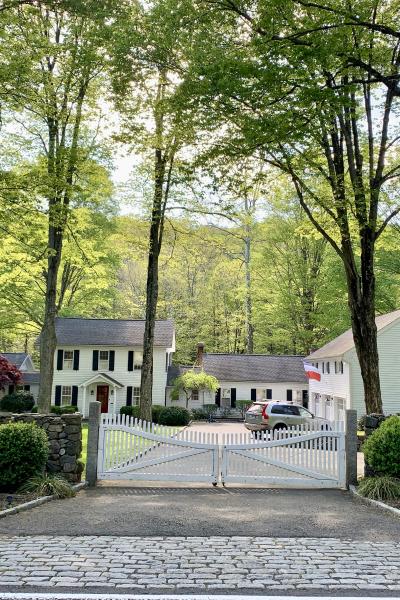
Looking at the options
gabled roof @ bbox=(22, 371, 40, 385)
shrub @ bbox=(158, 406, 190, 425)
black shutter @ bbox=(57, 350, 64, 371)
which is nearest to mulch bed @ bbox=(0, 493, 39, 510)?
shrub @ bbox=(158, 406, 190, 425)

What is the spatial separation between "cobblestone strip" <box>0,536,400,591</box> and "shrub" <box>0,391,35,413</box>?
26.7 metres

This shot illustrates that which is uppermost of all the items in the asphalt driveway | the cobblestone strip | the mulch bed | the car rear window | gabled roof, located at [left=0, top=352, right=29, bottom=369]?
gabled roof, located at [left=0, top=352, right=29, bottom=369]

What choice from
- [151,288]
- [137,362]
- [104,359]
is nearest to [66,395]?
[104,359]

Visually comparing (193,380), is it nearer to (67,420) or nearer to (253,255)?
(253,255)

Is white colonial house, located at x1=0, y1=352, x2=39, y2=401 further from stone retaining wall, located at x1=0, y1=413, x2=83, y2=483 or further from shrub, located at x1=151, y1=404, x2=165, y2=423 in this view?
stone retaining wall, located at x1=0, y1=413, x2=83, y2=483

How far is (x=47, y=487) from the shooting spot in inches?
352

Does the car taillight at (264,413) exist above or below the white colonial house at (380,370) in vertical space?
below

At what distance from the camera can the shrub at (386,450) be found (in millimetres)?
9719

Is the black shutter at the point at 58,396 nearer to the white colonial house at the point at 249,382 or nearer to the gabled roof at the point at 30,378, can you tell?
the gabled roof at the point at 30,378

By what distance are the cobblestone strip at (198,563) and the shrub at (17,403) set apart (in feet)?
87.5

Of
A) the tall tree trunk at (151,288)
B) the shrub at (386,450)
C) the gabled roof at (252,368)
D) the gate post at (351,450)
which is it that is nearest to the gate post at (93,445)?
the gate post at (351,450)

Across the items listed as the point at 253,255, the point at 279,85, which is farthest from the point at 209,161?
the point at 253,255

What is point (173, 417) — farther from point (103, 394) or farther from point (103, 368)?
point (103, 368)

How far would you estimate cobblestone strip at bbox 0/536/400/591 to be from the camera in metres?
4.66
